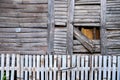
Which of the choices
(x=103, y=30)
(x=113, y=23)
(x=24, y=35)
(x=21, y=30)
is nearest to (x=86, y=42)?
(x=103, y=30)

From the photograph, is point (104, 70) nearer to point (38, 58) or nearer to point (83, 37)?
point (83, 37)

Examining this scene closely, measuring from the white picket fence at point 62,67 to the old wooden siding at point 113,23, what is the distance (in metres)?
0.60

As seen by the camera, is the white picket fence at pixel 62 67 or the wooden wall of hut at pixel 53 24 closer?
the white picket fence at pixel 62 67

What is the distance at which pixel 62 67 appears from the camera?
27.2 feet

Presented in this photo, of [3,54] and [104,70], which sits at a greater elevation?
[3,54]

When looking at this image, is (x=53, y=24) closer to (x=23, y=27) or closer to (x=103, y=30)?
(x=23, y=27)

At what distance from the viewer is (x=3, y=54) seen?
8.23 m

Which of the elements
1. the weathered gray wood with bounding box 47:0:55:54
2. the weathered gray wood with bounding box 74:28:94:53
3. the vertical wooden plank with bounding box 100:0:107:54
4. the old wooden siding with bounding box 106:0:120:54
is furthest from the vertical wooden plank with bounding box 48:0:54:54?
the old wooden siding with bounding box 106:0:120:54

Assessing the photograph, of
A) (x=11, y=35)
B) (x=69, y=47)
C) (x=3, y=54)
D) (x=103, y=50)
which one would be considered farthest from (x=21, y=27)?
(x=103, y=50)

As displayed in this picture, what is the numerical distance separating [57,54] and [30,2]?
6.87ft

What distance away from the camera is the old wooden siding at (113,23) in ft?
28.9

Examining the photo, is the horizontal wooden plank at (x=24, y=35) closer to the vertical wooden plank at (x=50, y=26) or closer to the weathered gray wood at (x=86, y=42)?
the vertical wooden plank at (x=50, y=26)

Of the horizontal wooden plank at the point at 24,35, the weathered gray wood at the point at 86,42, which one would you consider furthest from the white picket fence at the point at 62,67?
the horizontal wooden plank at the point at 24,35

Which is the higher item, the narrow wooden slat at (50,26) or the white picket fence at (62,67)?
the narrow wooden slat at (50,26)
